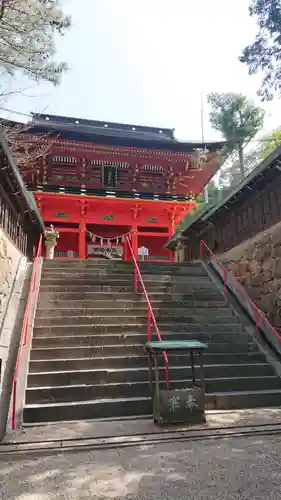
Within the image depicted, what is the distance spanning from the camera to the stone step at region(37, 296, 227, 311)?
25.2ft

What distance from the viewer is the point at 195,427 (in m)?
4.38

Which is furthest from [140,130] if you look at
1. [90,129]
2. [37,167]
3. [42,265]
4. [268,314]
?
[268,314]

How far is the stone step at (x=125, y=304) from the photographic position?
767cm

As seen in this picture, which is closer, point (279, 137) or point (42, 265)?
point (42, 265)

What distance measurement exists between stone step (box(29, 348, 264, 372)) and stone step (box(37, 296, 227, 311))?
165cm

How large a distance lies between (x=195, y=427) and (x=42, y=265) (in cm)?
641

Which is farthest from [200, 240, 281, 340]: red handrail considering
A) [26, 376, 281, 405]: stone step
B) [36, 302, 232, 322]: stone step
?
[26, 376, 281, 405]: stone step

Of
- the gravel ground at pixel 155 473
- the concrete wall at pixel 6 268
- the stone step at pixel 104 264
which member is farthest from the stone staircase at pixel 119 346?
the gravel ground at pixel 155 473

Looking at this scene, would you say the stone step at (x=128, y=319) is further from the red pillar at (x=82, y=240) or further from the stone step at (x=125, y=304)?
the red pillar at (x=82, y=240)

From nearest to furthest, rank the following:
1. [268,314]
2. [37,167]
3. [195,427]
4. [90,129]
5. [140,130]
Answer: [195,427], [268,314], [37,167], [90,129], [140,130]

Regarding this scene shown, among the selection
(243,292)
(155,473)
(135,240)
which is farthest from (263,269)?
(135,240)

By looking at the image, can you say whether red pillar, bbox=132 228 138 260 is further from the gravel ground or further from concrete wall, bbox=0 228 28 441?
the gravel ground

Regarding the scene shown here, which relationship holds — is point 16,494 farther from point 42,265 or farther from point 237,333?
point 42,265

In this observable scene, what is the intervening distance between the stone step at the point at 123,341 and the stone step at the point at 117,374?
0.61 m
